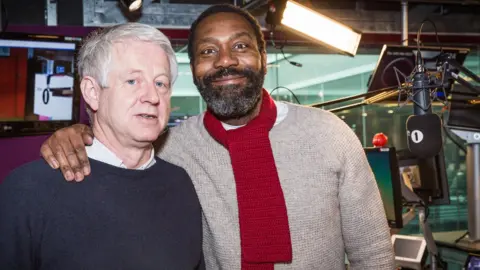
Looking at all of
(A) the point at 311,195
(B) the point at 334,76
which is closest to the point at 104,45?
(A) the point at 311,195

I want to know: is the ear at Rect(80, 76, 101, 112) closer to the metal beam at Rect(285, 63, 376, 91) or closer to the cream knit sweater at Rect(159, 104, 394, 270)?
the cream knit sweater at Rect(159, 104, 394, 270)

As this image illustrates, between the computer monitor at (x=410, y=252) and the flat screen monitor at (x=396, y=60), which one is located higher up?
the flat screen monitor at (x=396, y=60)

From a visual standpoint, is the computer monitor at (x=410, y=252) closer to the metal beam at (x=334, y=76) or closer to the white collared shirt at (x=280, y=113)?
the white collared shirt at (x=280, y=113)

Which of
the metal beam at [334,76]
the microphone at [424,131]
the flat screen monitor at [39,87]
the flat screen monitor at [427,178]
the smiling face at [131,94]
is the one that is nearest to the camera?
the smiling face at [131,94]

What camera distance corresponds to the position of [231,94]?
1851 millimetres

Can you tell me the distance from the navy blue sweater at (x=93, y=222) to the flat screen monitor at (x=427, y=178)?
6.31 ft

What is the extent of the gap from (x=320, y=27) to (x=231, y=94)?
2033 mm

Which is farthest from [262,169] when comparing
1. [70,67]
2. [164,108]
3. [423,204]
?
[70,67]

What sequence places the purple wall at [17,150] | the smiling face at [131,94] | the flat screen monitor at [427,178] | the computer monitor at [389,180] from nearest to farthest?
the smiling face at [131,94], the computer monitor at [389,180], the flat screen monitor at [427,178], the purple wall at [17,150]

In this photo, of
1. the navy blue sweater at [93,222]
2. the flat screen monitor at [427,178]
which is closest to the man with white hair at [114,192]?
the navy blue sweater at [93,222]

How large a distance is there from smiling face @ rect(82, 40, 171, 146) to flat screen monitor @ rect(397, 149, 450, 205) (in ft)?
6.79

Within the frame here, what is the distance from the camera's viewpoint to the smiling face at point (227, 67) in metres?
1.85

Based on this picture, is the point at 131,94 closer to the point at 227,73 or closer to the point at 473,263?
the point at 227,73

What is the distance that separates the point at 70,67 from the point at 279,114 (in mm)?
2085
